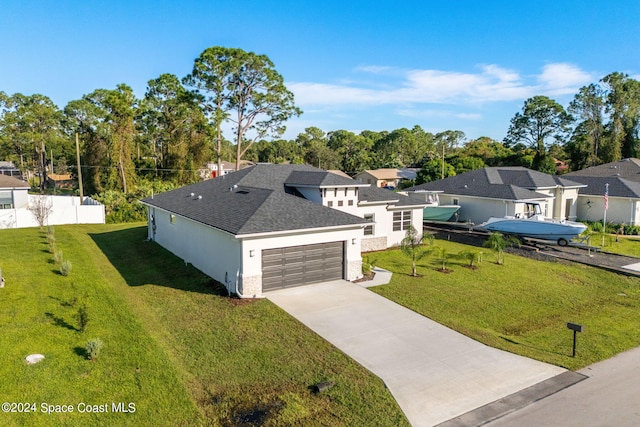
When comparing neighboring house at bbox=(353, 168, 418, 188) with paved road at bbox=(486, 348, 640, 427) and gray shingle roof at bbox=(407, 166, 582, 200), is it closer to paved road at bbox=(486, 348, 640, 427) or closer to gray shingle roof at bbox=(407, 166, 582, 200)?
gray shingle roof at bbox=(407, 166, 582, 200)

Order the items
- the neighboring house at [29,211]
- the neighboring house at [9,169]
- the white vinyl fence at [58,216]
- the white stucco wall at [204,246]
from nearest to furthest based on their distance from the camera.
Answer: the white stucco wall at [204,246] < the white vinyl fence at [58,216] < the neighboring house at [29,211] < the neighboring house at [9,169]

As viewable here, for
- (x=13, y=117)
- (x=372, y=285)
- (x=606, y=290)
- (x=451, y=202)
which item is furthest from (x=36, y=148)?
(x=606, y=290)

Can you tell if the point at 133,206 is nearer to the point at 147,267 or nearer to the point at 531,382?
the point at 147,267

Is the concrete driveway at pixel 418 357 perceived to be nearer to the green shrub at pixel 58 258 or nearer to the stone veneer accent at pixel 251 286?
the stone veneer accent at pixel 251 286

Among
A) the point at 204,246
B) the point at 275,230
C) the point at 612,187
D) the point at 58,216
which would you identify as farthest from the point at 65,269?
the point at 612,187

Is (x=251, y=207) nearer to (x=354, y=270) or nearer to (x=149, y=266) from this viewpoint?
(x=354, y=270)

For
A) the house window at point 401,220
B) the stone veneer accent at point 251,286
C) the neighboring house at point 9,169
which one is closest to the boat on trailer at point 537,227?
the house window at point 401,220
